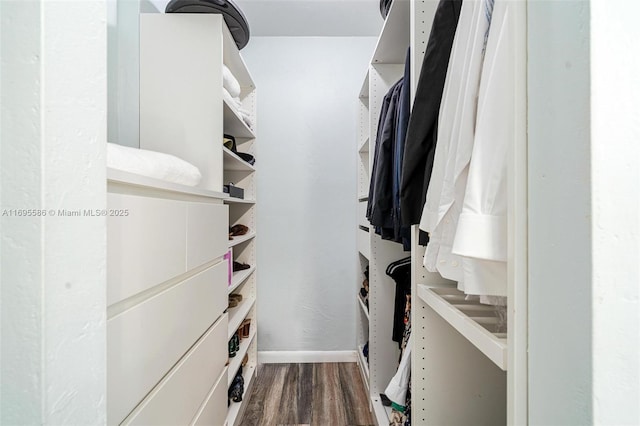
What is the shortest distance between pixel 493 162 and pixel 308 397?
1.82m

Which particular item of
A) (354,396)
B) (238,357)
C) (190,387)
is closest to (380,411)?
(354,396)

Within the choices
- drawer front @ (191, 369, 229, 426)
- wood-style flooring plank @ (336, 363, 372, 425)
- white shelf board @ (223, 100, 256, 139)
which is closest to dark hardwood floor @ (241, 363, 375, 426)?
wood-style flooring plank @ (336, 363, 372, 425)

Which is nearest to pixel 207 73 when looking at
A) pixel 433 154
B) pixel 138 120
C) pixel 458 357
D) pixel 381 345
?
pixel 138 120

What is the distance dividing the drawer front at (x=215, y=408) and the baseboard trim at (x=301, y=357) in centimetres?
101

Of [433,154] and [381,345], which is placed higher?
[433,154]

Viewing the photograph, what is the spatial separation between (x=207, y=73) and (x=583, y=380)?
144 centimetres

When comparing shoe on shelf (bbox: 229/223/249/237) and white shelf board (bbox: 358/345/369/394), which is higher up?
shoe on shelf (bbox: 229/223/249/237)

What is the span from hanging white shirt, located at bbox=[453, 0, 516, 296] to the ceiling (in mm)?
1739

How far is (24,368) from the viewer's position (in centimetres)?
34

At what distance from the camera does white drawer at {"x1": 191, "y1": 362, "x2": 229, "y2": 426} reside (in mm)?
1033

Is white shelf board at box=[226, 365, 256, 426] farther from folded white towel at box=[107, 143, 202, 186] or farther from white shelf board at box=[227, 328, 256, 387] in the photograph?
folded white towel at box=[107, 143, 202, 186]

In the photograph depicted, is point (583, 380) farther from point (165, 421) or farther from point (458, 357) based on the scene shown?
point (165, 421)

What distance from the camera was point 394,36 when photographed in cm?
143

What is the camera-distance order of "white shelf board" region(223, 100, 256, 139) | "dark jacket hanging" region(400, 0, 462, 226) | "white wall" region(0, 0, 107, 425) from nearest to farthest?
"white wall" region(0, 0, 107, 425) < "dark jacket hanging" region(400, 0, 462, 226) < "white shelf board" region(223, 100, 256, 139)
